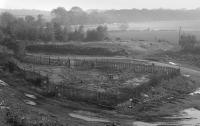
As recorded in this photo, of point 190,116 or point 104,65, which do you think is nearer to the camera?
point 190,116

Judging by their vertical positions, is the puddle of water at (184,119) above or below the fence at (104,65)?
below

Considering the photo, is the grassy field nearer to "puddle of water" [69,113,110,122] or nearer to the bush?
the bush

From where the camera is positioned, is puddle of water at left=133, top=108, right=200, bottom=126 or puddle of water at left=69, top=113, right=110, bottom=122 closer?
puddle of water at left=69, top=113, right=110, bottom=122

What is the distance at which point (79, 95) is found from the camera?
49.4 meters

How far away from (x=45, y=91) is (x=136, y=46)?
55.1 metres

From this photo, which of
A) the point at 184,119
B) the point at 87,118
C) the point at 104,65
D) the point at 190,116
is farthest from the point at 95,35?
the point at 87,118

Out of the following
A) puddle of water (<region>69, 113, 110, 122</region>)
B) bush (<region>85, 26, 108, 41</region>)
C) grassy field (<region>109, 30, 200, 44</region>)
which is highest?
bush (<region>85, 26, 108, 41</region>)

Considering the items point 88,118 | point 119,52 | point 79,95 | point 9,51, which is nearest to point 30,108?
point 88,118

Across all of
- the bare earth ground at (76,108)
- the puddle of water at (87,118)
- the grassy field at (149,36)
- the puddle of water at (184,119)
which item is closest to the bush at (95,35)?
the grassy field at (149,36)

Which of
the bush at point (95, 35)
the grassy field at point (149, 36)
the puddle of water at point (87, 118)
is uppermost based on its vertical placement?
the bush at point (95, 35)

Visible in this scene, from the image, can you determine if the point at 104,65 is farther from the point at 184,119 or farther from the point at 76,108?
the point at 184,119

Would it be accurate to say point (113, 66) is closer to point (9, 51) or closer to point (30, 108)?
point (9, 51)

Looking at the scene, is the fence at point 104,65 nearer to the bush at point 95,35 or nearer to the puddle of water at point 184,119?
the puddle of water at point 184,119

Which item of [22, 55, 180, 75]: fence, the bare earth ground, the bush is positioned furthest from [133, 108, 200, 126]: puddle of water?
the bush
